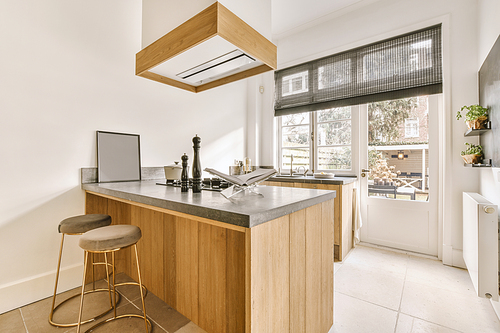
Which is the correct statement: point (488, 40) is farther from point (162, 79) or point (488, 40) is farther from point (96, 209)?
point (96, 209)

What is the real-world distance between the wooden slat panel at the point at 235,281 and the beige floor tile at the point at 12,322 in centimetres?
146

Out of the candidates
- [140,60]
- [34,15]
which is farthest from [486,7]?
[34,15]

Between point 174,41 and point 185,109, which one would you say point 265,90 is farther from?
point 174,41

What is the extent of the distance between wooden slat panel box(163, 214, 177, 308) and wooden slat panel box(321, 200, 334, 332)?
1032 millimetres

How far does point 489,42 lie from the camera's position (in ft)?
6.55

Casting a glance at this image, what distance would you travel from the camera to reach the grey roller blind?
2.68m

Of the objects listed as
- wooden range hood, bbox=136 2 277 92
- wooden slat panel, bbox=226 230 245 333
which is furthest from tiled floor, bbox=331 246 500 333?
wooden range hood, bbox=136 2 277 92

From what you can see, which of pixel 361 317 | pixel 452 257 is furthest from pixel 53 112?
pixel 452 257

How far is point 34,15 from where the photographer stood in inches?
74.1

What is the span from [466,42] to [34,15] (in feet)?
13.6

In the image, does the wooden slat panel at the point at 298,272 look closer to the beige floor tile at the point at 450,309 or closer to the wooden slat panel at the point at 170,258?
the wooden slat panel at the point at 170,258

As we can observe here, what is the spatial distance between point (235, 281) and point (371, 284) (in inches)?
60.8

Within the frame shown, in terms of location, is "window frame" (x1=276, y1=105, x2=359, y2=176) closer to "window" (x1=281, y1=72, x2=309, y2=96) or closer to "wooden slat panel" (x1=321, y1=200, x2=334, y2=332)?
"window" (x1=281, y1=72, x2=309, y2=96)

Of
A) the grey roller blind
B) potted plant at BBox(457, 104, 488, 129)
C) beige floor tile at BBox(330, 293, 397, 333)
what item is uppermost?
the grey roller blind
